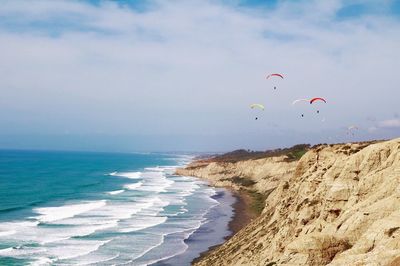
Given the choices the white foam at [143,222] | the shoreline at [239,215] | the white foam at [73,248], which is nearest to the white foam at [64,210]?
the white foam at [143,222]

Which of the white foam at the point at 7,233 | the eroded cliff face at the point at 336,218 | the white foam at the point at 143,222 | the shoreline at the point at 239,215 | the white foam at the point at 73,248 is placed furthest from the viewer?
the white foam at the point at 143,222

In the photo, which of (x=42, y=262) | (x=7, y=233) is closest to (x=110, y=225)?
(x=7, y=233)

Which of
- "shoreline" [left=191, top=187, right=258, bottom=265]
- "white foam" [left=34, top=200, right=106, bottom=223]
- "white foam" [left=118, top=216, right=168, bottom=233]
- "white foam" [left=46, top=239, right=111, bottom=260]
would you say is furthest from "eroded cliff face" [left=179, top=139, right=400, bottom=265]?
"white foam" [left=34, top=200, right=106, bottom=223]

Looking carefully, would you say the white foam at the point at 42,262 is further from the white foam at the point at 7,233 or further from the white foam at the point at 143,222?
the white foam at the point at 143,222

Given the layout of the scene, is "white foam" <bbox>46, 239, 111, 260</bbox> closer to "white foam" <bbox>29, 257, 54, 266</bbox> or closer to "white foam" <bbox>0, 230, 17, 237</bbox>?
"white foam" <bbox>29, 257, 54, 266</bbox>

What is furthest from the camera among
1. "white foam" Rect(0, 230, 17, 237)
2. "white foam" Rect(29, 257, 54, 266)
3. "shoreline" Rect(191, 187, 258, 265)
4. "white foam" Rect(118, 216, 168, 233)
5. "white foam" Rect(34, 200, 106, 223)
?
"white foam" Rect(34, 200, 106, 223)

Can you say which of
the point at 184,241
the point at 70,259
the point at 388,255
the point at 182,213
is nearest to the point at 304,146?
the point at 182,213

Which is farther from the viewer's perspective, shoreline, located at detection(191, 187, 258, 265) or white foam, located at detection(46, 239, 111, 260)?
shoreline, located at detection(191, 187, 258, 265)
